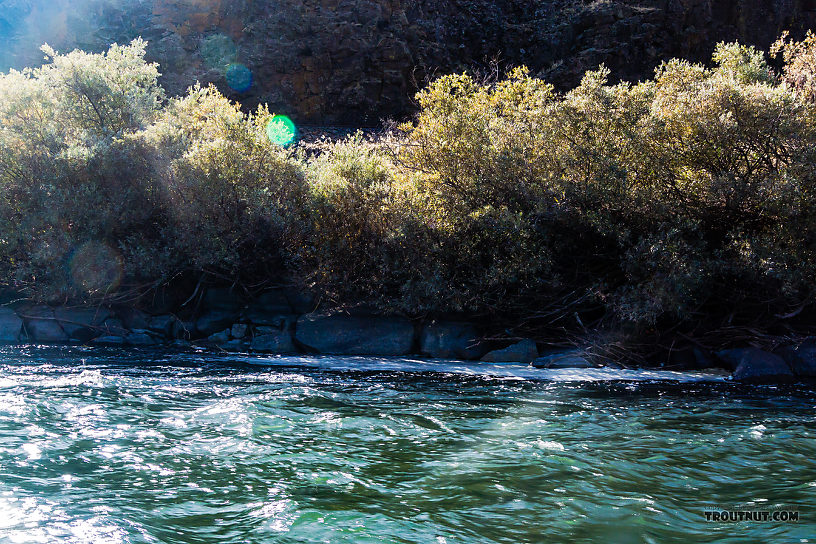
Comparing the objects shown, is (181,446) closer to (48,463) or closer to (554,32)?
(48,463)

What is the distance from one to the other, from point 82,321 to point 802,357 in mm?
22052

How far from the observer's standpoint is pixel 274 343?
20781mm

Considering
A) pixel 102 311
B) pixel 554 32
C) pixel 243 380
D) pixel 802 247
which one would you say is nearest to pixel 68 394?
pixel 243 380

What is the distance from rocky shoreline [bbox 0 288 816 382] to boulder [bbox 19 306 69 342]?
0.03 meters

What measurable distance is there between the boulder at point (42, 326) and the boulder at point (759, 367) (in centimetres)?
2066

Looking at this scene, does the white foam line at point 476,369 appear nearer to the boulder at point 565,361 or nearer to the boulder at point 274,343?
the boulder at point 565,361

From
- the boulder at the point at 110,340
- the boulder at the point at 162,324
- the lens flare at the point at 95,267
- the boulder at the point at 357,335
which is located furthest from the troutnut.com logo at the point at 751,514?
the lens flare at the point at 95,267

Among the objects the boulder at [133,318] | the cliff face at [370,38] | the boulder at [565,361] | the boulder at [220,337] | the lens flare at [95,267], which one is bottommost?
the boulder at [565,361]

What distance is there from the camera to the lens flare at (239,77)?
60.0 metres

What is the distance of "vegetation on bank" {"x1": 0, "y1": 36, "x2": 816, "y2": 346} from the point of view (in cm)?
1764

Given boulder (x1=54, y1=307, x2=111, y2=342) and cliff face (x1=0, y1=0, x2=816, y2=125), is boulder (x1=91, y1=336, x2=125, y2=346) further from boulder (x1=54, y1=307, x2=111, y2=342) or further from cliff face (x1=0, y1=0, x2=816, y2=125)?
cliff face (x1=0, y1=0, x2=816, y2=125)

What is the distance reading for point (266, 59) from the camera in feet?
201

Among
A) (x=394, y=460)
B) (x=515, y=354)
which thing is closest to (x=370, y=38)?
(x=515, y=354)

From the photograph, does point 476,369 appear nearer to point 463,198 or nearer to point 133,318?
point 463,198
